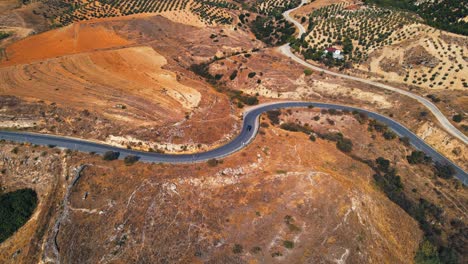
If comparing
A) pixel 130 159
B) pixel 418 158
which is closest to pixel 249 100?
pixel 130 159

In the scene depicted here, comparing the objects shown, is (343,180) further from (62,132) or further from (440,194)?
(62,132)

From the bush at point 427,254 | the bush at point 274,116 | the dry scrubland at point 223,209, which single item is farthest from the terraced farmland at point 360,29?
the bush at point 427,254

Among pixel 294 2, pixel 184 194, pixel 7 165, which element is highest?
pixel 294 2

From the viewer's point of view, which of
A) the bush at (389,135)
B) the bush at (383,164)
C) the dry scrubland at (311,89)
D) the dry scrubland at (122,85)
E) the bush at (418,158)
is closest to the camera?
the dry scrubland at (122,85)

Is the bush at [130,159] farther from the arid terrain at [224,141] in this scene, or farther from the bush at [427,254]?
the bush at [427,254]

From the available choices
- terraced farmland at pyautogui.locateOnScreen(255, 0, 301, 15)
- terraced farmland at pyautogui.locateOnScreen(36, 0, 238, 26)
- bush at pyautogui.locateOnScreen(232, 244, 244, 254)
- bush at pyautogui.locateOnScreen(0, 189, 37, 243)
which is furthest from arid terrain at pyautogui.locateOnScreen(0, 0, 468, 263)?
terraced farmland at pyautogui.locateOnScreen(255, 0, 301, 15)

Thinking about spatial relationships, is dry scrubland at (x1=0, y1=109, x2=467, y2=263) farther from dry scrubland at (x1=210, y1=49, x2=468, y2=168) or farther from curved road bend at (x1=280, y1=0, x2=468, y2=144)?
dry scrubland at (x1=210, y1=49, x2=468, y2=168)

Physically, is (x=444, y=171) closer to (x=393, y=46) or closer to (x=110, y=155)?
(x=393, y=46)

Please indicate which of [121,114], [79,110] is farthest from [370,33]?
[79,110]
